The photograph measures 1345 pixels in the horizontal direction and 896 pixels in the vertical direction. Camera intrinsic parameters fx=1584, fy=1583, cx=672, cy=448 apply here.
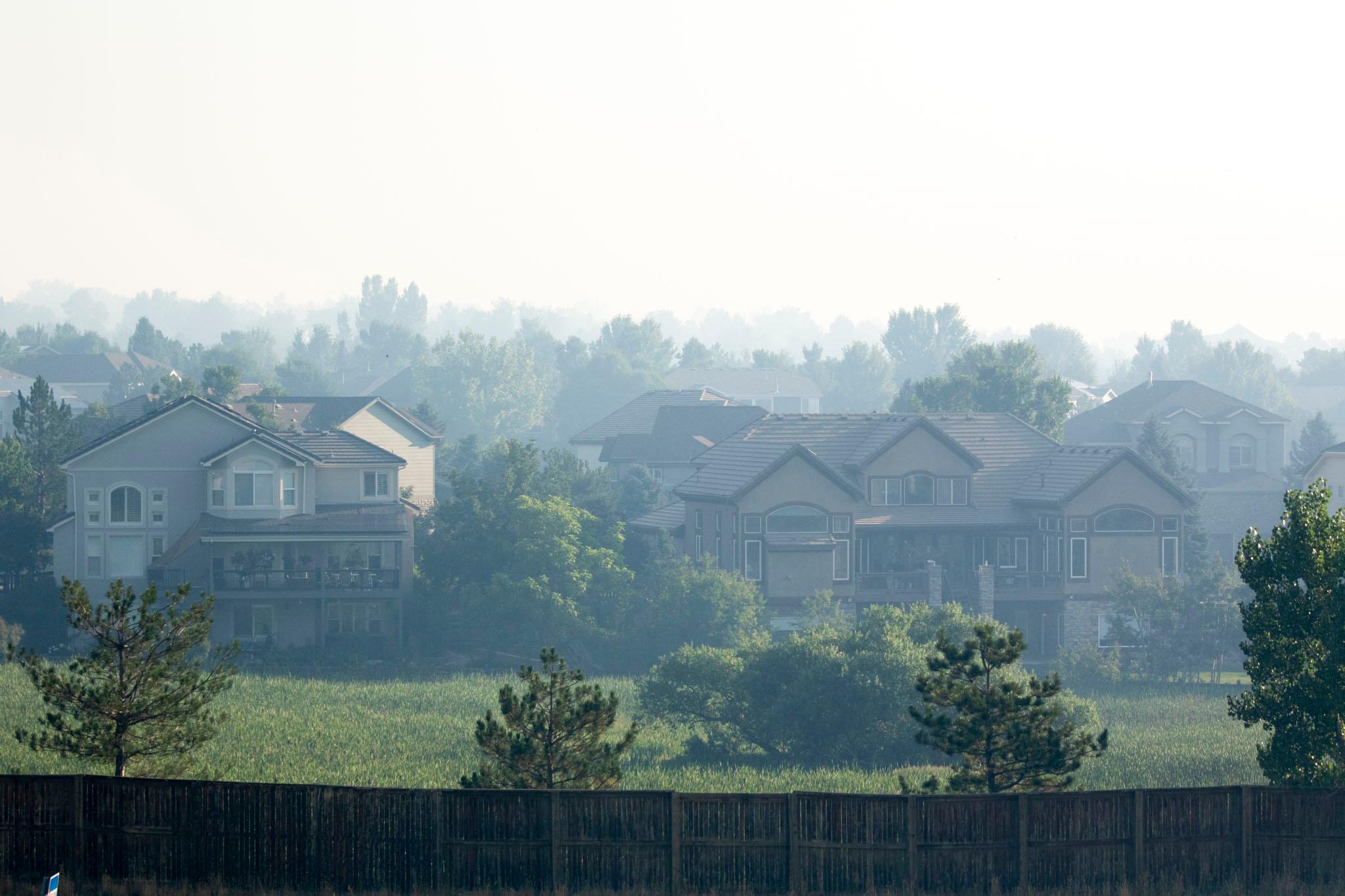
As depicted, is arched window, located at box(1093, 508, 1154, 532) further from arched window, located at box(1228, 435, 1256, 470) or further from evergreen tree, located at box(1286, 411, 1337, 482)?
evergreen tree, located at box(1286, 411, 1337, 482)

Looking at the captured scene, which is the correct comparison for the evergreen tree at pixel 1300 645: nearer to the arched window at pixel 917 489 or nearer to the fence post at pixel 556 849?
the fence post at pixel 556 849

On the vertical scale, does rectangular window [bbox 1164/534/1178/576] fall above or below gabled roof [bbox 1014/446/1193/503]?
below

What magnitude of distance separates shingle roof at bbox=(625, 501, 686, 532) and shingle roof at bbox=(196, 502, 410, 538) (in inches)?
499

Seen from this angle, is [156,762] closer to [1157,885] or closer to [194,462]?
[1157,885]

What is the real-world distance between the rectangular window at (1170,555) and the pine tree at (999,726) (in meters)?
44.2

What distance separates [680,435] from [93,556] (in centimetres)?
4877

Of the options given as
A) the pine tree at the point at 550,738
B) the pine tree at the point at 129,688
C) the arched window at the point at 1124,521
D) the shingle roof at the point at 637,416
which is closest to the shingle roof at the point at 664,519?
the arched window at the point at 1124,521

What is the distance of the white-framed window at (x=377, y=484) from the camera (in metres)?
68.1

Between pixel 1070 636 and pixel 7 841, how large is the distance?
2029 inches

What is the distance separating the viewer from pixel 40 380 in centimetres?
7488

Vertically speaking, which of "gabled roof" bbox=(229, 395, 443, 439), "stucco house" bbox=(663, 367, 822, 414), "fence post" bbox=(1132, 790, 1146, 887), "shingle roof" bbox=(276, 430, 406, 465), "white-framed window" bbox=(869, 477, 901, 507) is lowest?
"fence post" bbox=(1132, 790, 1146, 887)

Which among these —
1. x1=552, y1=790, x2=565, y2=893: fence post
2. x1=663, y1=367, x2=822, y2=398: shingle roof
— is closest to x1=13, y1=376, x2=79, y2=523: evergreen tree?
x1=552, y1=790, x2=565, y2=893: fence post

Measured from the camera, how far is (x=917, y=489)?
228 feet

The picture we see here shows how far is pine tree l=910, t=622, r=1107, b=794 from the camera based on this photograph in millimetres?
25469
